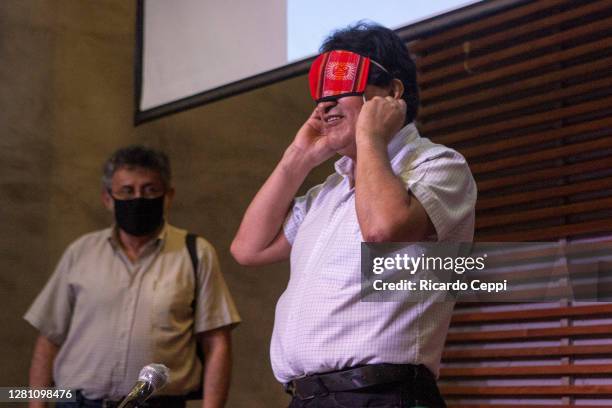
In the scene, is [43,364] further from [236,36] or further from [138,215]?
[236,36]

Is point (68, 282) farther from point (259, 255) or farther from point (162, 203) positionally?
point (259, 255)

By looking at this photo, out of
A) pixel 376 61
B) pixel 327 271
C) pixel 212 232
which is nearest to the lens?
pixel 327 271

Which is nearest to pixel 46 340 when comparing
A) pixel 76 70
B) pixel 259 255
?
pixel 259 255

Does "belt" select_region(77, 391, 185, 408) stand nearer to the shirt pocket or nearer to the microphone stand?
the shirt pocket

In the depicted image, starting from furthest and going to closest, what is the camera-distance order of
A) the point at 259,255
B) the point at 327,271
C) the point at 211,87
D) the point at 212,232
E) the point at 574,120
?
the point at 212,232 < the point at 211,87 < the point at 574,120 < the point at 259,255 < the point at 327,271

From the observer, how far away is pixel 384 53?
2.21 metres

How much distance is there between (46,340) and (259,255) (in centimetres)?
112

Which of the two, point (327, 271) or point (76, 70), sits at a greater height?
point (76, 70)

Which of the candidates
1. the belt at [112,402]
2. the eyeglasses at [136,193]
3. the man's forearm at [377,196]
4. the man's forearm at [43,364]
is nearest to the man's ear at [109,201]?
the eyeglasses at [136,193]

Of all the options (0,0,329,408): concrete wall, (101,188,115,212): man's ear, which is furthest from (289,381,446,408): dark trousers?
(0,0,329,408): concrete wall

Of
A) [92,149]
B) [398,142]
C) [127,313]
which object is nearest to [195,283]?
[127,313]

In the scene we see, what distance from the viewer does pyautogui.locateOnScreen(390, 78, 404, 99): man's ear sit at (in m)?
2.21

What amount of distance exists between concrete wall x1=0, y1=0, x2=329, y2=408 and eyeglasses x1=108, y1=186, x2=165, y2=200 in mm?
1154

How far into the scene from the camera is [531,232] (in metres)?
3.11
